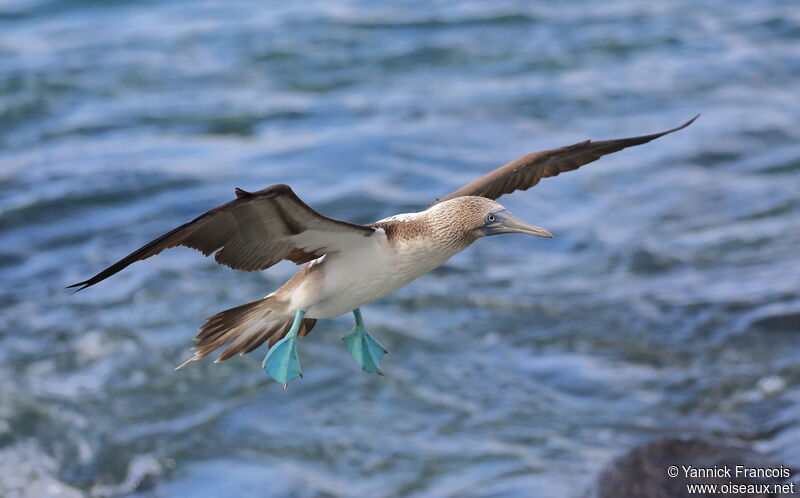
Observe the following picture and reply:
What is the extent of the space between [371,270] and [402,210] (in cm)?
723

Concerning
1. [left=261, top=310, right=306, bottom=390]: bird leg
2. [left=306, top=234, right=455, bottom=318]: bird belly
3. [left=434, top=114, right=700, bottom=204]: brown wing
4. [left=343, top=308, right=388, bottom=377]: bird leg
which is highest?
[left=434, top=114, right=700, bottom=204]: brown wing

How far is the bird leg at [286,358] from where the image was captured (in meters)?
4.54

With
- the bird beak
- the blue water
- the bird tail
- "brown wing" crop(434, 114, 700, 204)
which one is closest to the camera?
the bird beak

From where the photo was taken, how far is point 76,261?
1080cm

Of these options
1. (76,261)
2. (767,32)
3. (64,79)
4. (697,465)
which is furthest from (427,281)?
(767,32)

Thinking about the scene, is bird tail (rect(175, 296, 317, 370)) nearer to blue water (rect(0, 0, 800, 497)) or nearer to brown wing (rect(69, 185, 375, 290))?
brown wing (rect(69, 185, 375, 290))

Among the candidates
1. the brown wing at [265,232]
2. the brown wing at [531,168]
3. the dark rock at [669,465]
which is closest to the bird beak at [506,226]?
the brown wing at [265,232]

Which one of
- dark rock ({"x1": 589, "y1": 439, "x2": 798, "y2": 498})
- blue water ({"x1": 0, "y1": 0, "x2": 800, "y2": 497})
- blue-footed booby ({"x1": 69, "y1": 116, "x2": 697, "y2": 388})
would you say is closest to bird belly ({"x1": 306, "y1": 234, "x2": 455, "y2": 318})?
blue-footed booby ({"x1": 69, "y1": 116, "x2": 697, "y2": 388})

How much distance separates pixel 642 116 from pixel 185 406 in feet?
23.9

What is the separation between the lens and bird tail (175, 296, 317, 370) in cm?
469

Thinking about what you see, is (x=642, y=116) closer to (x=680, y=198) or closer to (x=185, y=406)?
(x=680, y=198)

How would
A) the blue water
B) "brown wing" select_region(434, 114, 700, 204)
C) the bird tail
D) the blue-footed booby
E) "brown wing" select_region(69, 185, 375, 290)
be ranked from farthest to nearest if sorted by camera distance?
the blue water → "brown wing" select_region(434, 114, 700, 204) → the bird tail → the blue-footed booby → "brown wing" select_region(69, 185, 375, 290)

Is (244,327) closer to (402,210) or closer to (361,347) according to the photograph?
(361,347)

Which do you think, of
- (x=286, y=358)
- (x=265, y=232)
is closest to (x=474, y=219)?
(x=265, y=232)
